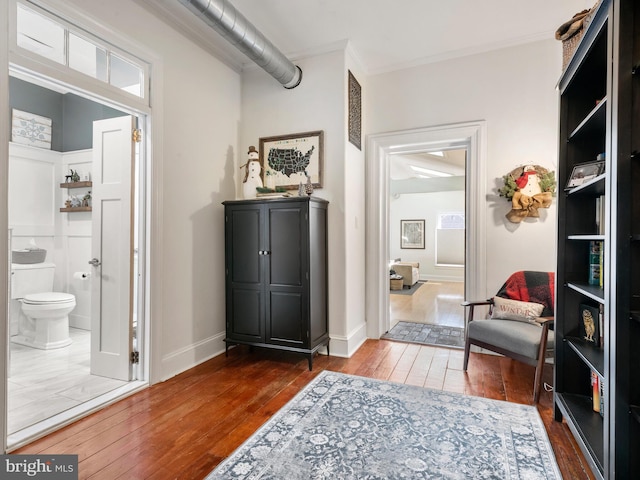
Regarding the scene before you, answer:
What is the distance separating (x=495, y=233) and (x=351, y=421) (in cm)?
233

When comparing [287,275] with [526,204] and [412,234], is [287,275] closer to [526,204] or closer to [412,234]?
[526,204]

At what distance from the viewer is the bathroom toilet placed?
3.39 m

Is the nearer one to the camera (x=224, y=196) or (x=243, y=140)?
(x=224, y=196)

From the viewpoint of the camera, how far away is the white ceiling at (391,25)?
2.78m

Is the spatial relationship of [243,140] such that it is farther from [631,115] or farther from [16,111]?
[631,115]

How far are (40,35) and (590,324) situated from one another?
3666 mm

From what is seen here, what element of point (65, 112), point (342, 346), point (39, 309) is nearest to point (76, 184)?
point (65, 112)

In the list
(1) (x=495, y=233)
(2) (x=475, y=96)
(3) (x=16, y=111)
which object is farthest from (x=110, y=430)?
(2) (x=475, y=96)

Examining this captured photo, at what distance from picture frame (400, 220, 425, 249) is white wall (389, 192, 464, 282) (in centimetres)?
10

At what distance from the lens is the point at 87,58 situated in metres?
2.27

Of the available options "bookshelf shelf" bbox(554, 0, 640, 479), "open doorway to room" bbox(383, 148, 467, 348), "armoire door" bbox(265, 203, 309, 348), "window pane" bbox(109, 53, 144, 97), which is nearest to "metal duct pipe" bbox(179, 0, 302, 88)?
"window pane" bbox(109, 53, 144, 97)

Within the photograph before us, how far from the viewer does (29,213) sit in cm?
395

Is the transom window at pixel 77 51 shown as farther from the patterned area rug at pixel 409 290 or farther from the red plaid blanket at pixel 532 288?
the patterned area rug at pixel 409 290

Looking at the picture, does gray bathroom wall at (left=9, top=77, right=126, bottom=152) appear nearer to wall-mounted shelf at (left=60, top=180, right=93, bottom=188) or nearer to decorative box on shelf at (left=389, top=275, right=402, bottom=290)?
wall-mounted shelf at (left=60, top=180, right=93, bottom=188)
